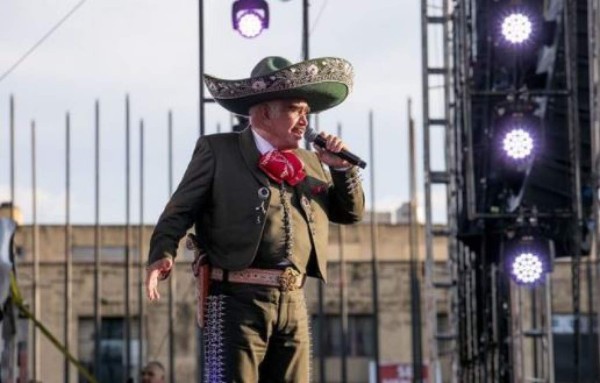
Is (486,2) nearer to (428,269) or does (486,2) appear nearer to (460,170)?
(460,170)

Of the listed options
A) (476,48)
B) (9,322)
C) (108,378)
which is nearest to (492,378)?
(476,48)

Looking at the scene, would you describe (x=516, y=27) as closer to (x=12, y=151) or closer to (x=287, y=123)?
(x=287, y=123)

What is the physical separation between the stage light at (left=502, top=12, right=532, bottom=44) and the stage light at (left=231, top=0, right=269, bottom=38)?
208 cm

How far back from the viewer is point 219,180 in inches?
183

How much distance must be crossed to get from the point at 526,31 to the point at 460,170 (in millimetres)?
1358

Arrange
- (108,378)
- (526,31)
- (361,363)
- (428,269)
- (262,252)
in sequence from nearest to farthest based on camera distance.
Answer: (262,252)
(526,31)
(428,269)
(108,378)
(361,363)

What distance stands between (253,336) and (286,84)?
72cm

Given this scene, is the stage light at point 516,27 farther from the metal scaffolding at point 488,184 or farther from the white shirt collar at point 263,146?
the white shirt collar at point 263,146

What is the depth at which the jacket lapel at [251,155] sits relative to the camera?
4668 mm

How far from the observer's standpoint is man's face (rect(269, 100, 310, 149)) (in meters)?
4.64

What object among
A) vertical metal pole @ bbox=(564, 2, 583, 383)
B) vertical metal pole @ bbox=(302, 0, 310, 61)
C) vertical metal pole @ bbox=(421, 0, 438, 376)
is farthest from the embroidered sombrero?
vertical metal pole @ bbox=(421, 0, 438, 376)

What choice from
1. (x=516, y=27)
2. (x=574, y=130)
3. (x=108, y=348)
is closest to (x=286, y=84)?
(x=516, y=27)

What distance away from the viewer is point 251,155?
4.69 meters

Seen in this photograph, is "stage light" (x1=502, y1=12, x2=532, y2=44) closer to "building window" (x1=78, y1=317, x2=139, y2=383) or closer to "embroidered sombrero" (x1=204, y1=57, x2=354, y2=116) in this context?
"embroidered sombrero" (x1=204, y1=57, x2=354, y2=116)
